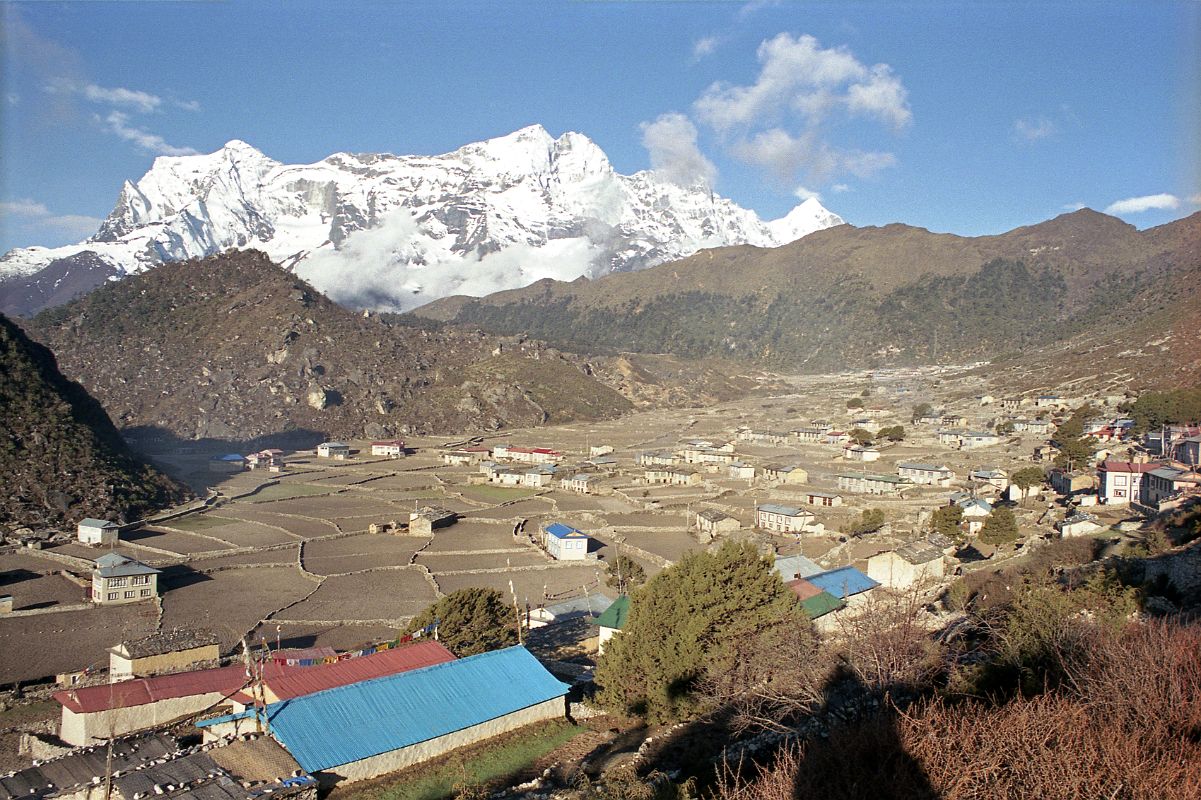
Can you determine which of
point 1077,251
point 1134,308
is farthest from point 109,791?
point 1077,251

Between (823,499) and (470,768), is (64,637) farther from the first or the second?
(823,499)

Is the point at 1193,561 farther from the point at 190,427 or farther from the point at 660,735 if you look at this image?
the point at 190,427

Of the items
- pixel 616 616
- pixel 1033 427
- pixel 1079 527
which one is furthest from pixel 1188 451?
pixel 616 616

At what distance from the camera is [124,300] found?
102875 mm

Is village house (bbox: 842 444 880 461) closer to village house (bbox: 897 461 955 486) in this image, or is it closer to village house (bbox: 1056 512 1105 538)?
village house (bbox: 897 461 955 486)

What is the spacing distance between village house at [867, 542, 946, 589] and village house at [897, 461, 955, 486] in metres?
21.3

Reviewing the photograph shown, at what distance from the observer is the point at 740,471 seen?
57.3 metres

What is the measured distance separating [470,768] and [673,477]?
4326cm

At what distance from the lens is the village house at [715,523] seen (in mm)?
40031

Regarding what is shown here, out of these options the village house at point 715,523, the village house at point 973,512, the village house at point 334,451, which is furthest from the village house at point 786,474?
the village house at point 334,451

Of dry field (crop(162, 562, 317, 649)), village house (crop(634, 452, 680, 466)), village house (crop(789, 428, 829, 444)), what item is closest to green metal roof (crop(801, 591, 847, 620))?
dry field (crop(162, 562, 317, 649))

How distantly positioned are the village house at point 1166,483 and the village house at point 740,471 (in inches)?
958

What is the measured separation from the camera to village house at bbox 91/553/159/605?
95.0 ft

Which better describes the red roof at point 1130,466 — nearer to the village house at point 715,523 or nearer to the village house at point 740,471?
the village house at point 715,523
